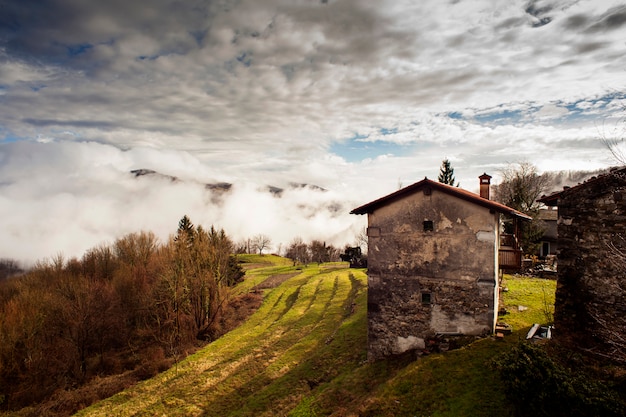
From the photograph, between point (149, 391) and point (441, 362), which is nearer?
point (441, 362)

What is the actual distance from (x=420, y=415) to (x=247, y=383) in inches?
539

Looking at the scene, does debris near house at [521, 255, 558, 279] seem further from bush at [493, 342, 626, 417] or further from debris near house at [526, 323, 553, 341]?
bush at [493, 342, 626, 417]

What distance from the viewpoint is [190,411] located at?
834 inches

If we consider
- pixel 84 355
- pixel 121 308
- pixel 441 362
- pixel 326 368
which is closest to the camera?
pixel 441 362

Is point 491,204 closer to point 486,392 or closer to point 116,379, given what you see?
point 486,392

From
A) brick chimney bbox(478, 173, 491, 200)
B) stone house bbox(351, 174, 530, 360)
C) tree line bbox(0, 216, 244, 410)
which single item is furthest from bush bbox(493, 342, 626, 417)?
tree line bbox(0, 216, 244, 410)

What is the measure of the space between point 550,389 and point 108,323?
4022cm

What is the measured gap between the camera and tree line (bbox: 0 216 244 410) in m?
31.5

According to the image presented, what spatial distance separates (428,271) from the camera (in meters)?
19.3

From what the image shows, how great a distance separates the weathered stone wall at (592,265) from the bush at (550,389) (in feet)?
7.33

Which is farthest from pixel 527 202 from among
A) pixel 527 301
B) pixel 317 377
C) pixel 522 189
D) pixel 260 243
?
pixel 260 243

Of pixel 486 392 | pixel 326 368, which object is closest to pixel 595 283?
pixel 486 392

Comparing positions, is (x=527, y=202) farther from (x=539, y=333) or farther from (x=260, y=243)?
(x=260, y=243)

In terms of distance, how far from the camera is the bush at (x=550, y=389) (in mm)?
10445
